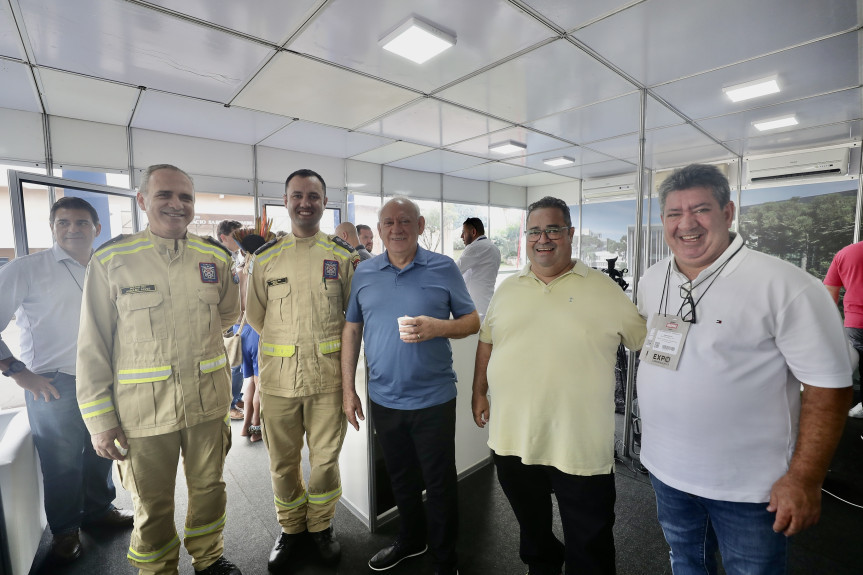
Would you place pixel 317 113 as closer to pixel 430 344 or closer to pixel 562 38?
pixel 562 38

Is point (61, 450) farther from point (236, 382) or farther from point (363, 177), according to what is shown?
point (363, 177)

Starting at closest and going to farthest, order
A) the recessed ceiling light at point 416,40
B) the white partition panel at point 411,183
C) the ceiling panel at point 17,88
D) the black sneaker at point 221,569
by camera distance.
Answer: the black sneaker at point 221,569 < the recessed ceiling light at point 416,40 < the ceiling panel at point 17,88 < the white partition panel at point 411,183

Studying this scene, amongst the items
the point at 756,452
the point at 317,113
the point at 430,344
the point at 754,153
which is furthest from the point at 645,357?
the point at 754,153

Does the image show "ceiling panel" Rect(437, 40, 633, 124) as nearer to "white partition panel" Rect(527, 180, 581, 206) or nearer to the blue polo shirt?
the blue polo shirt

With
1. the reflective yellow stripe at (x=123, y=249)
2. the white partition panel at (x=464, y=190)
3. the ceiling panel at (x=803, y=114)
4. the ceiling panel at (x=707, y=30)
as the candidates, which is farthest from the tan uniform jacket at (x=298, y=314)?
the white partition panel at (x=464, y=190)

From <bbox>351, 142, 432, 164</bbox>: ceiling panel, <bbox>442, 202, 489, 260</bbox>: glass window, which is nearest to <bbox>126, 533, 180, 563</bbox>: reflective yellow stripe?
<bbox>351, 142, 432, 164</bbox>: ceiling panel

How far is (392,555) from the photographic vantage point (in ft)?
6.34

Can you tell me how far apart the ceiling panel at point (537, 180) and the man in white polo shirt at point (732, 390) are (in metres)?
6.63

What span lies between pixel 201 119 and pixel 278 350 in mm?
3538

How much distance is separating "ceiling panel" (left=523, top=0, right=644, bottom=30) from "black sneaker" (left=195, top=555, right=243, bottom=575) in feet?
11.0

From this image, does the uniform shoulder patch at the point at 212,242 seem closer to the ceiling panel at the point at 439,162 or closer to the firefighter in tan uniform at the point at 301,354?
the firefighter in tan uniform at the point at 301,354

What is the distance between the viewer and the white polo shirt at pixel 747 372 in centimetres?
109

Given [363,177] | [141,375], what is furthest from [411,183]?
[141,375]

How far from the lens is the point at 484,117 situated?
13.6 ft
